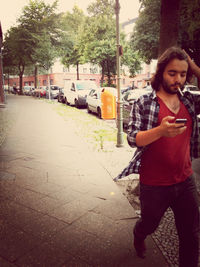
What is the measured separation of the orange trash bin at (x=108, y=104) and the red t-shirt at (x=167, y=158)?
6.03 meters

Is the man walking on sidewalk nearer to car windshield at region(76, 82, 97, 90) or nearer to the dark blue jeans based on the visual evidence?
the dark blue jeans

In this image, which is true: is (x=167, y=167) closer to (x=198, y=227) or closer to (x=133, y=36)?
(x=198, y=227)

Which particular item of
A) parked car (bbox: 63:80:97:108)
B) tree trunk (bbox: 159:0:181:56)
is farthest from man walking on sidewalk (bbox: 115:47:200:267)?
parked car (bbox: 63:80:97:108)

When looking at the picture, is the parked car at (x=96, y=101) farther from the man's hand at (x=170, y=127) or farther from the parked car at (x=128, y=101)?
the man's hand at (x=170, y=127)

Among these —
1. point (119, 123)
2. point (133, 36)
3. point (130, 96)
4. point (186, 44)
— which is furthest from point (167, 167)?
point (133, 36)

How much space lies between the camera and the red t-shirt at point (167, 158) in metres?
1.76

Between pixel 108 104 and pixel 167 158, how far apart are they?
20.5 feet

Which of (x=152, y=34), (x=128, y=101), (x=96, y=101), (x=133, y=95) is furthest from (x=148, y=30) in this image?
(x=128, y=101)

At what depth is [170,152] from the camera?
5.83 feet

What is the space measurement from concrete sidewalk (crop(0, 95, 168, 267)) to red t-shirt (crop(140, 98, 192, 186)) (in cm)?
97

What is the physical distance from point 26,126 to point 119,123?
4.91 metres

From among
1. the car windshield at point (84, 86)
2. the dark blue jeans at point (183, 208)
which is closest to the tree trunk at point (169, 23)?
the dark blue jeans at point (183, 208)

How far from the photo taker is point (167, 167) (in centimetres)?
180

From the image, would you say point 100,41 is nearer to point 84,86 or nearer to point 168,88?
point 84,86
